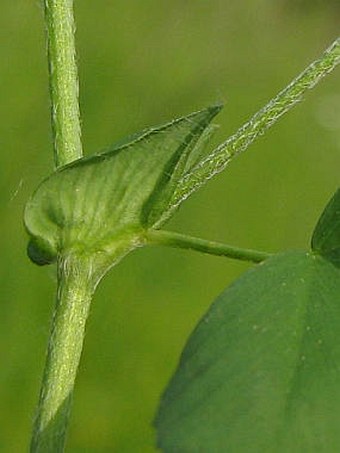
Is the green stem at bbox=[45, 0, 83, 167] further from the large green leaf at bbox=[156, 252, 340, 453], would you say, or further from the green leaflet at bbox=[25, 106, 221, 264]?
the large green leaf at bbox=[156, 252, 340, 453]

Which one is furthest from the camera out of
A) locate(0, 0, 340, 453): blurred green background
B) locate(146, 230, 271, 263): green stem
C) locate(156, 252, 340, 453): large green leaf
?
locate(0, 0, 340, 453): blurred green background

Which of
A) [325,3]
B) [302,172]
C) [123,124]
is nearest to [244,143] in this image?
[123,124]

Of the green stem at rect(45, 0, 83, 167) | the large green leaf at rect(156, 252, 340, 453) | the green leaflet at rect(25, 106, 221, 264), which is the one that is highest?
the green stem at rect(45, 0, 83, 167)

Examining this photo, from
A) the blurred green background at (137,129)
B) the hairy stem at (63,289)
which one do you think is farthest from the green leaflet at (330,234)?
the blurred green background at (137,129)

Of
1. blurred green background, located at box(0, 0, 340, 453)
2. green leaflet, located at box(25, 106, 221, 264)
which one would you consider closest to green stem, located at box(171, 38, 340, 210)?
green leaflet, located at box(25, 106, 221, 264)

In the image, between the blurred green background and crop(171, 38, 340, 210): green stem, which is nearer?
crop(171, 38, 340, 210): green stem

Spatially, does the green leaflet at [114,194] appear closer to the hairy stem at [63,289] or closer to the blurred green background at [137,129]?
the hairy stem at [63,289]

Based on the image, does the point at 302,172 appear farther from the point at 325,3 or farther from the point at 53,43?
the point at 53,43
